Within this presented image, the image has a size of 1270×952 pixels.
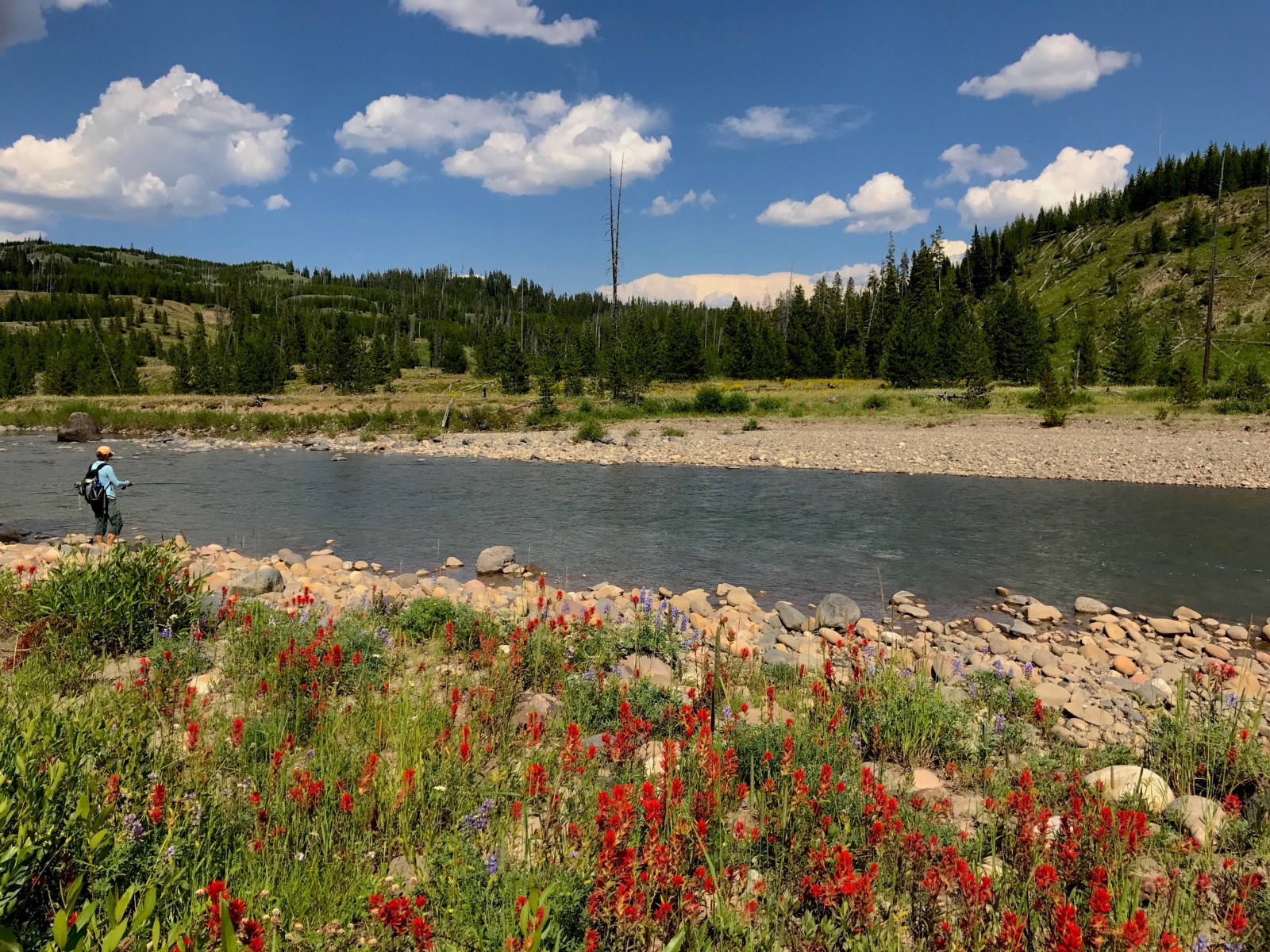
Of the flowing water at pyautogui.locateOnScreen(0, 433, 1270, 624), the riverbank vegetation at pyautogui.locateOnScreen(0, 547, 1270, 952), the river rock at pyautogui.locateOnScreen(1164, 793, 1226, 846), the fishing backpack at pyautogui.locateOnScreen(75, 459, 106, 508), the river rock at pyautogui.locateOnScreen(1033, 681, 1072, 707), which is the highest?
the fishing backpack at pyautogui.locateOnScreen(75, 459, 106, 508)

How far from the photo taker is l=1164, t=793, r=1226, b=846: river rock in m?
3.87

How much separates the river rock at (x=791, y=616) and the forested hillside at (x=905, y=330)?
37162 millimetres

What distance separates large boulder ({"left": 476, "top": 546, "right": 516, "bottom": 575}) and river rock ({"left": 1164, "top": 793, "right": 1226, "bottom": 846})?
10.3 metres

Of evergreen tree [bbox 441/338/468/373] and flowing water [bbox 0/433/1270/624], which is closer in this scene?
flowing water [bbox 0/433/1270/624]

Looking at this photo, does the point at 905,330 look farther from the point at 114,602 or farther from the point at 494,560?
the point at 114,602

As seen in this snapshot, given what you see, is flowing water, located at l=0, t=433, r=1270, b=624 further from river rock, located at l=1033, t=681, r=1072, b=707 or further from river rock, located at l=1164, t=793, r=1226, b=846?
river rock, located at l=1164, t=793, r=1226, b=846

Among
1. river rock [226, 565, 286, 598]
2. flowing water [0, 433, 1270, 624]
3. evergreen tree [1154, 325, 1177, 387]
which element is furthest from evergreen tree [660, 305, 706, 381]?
river rock [226, 565, 286, 598]

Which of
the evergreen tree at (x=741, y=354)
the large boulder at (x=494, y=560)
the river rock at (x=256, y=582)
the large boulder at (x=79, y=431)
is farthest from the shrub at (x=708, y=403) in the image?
the river rock at (x=256, y=582)

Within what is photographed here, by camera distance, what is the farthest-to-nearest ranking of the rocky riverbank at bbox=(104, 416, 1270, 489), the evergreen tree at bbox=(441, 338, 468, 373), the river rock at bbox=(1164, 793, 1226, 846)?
the evergreen tree at bbox=(441, 338, 468, 373), the rocky riverbank at bbox=(104, 416, 1270, 489), the river rock at bbox=(1164, 793, 1226, 846)

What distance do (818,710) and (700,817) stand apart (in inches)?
78.9

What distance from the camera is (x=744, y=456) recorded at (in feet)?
95.1

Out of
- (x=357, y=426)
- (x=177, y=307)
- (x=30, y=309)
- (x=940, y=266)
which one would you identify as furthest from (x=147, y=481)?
(x=177, y=307)

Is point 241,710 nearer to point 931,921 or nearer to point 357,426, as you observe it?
point 931,921

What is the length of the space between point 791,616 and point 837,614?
2.13 feet
